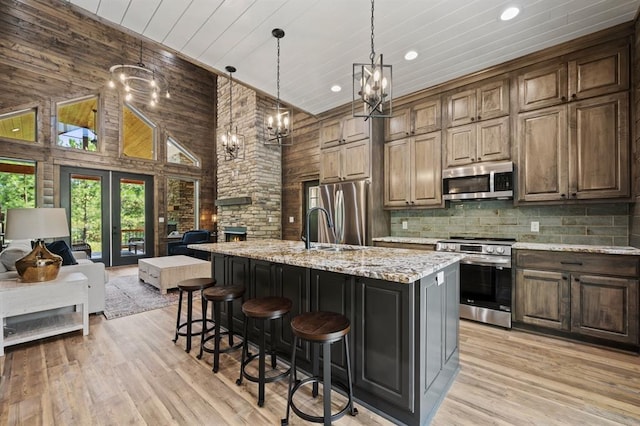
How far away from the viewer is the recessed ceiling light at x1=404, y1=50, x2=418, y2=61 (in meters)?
3.07

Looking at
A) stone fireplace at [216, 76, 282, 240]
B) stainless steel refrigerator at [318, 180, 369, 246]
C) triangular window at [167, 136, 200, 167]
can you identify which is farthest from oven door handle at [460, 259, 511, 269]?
triangular window at [167, 136, 200, 167]

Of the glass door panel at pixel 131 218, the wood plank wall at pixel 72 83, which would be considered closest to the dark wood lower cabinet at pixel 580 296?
the wood plank wall at pixel 72 83

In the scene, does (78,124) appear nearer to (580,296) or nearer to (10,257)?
(10,257)

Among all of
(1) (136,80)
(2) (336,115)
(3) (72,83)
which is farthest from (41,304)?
(3) (72,83)

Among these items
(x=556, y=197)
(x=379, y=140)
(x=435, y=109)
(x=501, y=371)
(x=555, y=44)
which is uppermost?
(x=555, y=44)

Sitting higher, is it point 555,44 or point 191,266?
point 555,44

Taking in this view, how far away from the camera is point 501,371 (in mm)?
2223

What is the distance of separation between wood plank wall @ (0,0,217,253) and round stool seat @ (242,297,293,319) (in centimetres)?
584

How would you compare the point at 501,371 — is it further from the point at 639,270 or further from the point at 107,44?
the point at 107,44

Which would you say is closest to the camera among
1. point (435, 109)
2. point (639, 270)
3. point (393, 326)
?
point (393, 326)

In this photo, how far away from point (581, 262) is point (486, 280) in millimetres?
834

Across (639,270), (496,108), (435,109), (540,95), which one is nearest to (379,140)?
(435,109)

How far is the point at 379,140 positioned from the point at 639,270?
3.07 meters

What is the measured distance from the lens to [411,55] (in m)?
3.12
